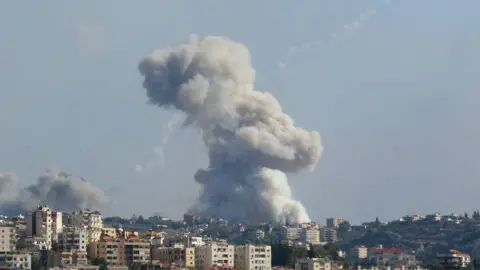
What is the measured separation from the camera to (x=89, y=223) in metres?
81.8

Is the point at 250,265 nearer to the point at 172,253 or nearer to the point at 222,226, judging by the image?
the point at 172,253

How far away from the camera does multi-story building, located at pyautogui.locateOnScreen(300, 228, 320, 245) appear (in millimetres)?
107312

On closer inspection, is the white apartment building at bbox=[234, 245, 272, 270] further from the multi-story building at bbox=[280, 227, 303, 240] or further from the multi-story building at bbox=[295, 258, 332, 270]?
the multi-story building at bbox=[280, 227, 303, 240]

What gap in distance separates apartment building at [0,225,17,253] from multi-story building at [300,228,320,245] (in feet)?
117

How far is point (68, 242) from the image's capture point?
240 feet

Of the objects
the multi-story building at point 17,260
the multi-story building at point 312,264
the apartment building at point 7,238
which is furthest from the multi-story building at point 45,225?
the multi-story building at point 312,264

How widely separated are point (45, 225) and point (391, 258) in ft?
88.2

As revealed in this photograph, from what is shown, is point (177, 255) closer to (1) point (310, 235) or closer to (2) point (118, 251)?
(2) point (118, 251)

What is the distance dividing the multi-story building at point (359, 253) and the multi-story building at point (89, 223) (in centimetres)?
2131

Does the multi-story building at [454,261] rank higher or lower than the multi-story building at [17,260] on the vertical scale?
higher

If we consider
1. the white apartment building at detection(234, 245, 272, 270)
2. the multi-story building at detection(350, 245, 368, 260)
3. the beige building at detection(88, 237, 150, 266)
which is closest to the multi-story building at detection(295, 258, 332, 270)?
the white apartment building at detection(234, 245, 272, 270)

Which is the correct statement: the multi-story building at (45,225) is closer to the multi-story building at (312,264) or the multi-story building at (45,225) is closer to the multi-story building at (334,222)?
the multi-story building at (312,264)

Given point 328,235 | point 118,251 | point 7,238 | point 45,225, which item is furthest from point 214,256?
point 328,235

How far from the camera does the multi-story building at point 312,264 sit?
7481 cm
